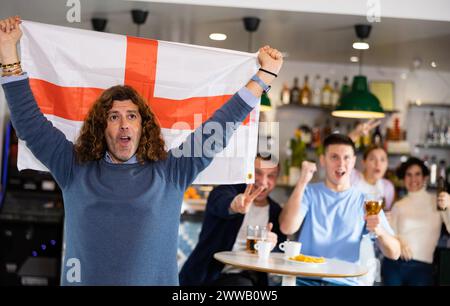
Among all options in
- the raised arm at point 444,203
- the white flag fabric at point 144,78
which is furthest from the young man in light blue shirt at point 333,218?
the raised arm at point 444,203

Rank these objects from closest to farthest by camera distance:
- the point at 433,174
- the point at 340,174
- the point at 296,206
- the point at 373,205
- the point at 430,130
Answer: the point at 373,205, the point at 296,206, the point at 340,174, the point at 433,174, the point at 430,130

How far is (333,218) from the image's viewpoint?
11.0 feet

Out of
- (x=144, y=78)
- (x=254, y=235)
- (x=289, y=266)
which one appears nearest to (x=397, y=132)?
(x=254, y=235)

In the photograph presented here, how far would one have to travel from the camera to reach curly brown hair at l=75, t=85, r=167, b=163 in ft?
7.25

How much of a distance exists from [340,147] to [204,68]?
1.06m

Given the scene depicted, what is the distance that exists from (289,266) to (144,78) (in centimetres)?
102

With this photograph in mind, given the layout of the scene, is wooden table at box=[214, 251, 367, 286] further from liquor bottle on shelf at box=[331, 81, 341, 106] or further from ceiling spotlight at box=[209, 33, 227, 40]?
liquor bottle on shelf at box=[331, 81, 341, 106]

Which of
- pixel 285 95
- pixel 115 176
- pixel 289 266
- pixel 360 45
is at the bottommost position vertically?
pixel 289 266

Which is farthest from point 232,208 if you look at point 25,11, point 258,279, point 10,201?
point 10,201

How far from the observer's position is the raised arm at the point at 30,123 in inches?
83.7

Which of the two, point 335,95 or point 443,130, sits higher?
point 335,95

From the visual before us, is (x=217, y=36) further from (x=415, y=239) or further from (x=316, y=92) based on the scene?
(x=415, y=239)

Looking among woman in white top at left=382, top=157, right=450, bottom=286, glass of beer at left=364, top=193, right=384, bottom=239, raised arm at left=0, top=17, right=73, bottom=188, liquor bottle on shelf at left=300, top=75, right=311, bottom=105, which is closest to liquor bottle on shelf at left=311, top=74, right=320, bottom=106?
liquor bottle on shelf at left=300, top=75, right=311, bottom=105
